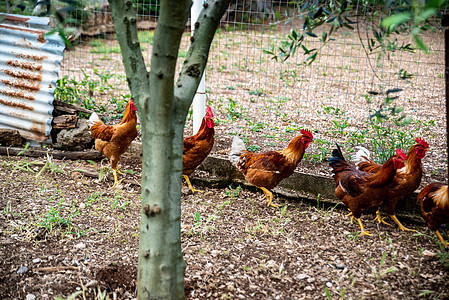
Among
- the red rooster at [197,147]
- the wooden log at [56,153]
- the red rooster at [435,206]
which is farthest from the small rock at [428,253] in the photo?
the wooden log at [56,153]

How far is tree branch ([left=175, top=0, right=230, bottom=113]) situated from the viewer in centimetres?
204

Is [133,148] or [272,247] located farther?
[133,148]

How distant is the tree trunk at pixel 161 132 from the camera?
1.90 m

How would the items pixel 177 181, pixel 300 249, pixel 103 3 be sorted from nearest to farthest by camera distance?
pixel 177 181, pixel 300 249, pixel 103 3

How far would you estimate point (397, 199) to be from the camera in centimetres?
342

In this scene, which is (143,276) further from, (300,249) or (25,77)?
(25,77)

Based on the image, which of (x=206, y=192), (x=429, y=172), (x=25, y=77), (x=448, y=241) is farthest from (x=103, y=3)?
(x=448, y=241)

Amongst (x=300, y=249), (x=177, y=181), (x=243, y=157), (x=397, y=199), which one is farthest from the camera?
(x=243, y=157)

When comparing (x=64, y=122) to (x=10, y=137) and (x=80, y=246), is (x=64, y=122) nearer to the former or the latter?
(x=10, y=137)

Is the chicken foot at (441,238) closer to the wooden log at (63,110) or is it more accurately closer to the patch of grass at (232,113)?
the patch of grass at (232,113)

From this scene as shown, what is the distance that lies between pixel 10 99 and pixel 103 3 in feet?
23.0

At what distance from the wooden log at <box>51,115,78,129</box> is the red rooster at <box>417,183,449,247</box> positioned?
3.88m

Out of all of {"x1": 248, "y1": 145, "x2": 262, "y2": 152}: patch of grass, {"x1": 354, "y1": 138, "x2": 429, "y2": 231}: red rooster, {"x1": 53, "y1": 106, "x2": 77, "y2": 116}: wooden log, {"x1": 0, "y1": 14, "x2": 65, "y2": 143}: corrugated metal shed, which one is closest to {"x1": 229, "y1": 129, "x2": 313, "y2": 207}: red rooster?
{"x1": 248, "y1": 145, "x2": 262, "y2": 152}: patch of grass

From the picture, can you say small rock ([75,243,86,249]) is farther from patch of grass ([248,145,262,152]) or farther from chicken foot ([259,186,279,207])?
patch of grass ([248,145,262,152])
